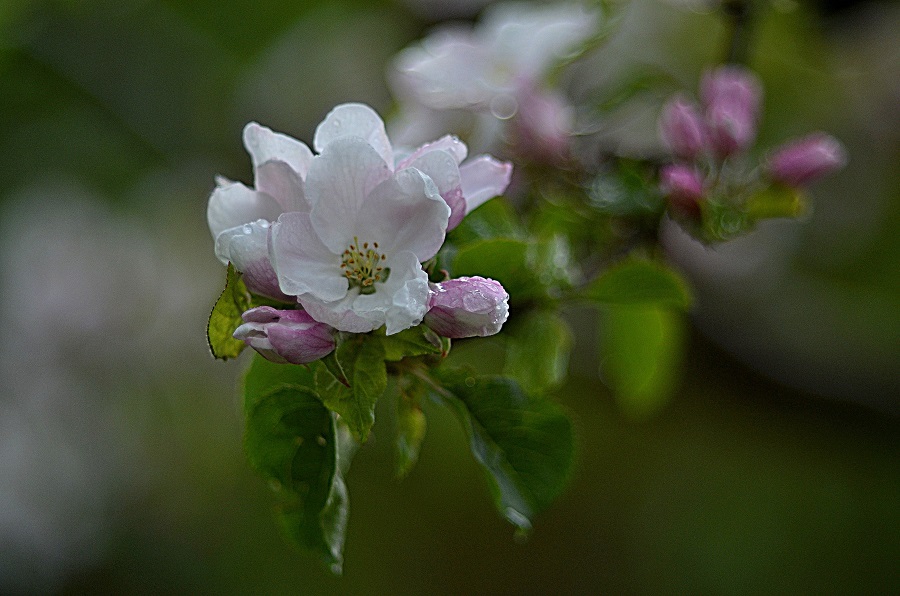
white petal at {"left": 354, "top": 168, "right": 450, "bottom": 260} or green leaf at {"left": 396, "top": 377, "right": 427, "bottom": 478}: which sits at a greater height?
white petal at {"left": 354, "top": 168, "right": 450, "bottom": 260}

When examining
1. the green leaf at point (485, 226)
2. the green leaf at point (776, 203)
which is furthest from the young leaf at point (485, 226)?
the green leaf at point (776, 203)

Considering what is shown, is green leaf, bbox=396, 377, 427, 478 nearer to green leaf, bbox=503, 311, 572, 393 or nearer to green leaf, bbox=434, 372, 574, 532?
green leaf, bbox=434, 372, 574, 532

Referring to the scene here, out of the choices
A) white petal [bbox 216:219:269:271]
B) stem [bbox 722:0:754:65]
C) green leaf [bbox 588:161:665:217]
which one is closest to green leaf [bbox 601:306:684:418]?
green leaf [bbox 588:161:665:217]

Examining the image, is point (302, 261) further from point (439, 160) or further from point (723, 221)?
point (723, 221)

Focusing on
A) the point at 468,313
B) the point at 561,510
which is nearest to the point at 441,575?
the point at 561,510

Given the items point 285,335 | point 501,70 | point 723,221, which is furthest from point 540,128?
point 285,335

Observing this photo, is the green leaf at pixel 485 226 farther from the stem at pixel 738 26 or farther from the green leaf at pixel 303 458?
the stem at pixel 738 26
